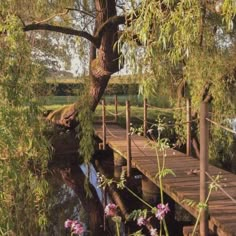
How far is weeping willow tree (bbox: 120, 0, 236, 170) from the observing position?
10.3 ft

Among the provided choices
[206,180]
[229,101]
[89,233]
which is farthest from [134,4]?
[229,101]

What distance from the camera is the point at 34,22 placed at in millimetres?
5863

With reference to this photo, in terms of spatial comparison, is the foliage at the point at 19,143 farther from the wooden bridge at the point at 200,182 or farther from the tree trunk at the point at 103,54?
the tree trunk at the point at 103,54

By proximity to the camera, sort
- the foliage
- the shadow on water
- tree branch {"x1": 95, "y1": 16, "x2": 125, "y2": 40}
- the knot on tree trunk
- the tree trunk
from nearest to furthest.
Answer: the foliage
the shadow on water
tree branch {"x1": 95, "y1": 16, "x2": 125, "y2": 40}
the tree trunk
the knot on tree trunk

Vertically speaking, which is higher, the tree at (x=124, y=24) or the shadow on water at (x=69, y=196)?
the tree at (x=124, y=24)

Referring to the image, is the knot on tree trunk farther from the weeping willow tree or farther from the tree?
the weeping willow tree

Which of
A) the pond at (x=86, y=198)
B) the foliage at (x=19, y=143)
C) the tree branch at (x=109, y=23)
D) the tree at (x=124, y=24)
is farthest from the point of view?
the tree branch at (x=109, y=23)

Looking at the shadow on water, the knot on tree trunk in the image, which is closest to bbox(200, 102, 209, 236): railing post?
the shadow on water

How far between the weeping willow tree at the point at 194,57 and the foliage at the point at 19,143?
0.75 metres

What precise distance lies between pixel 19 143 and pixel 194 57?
3.86 m

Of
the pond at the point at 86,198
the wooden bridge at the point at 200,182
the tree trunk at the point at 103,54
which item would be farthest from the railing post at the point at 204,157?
the tree trunk at the point at 103,54

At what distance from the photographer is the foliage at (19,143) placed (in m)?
2.58

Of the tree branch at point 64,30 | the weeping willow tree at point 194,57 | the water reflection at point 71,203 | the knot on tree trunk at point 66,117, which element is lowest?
the water reflection at point 71,203

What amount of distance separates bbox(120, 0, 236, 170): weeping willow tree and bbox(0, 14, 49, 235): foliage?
2.47 ft
